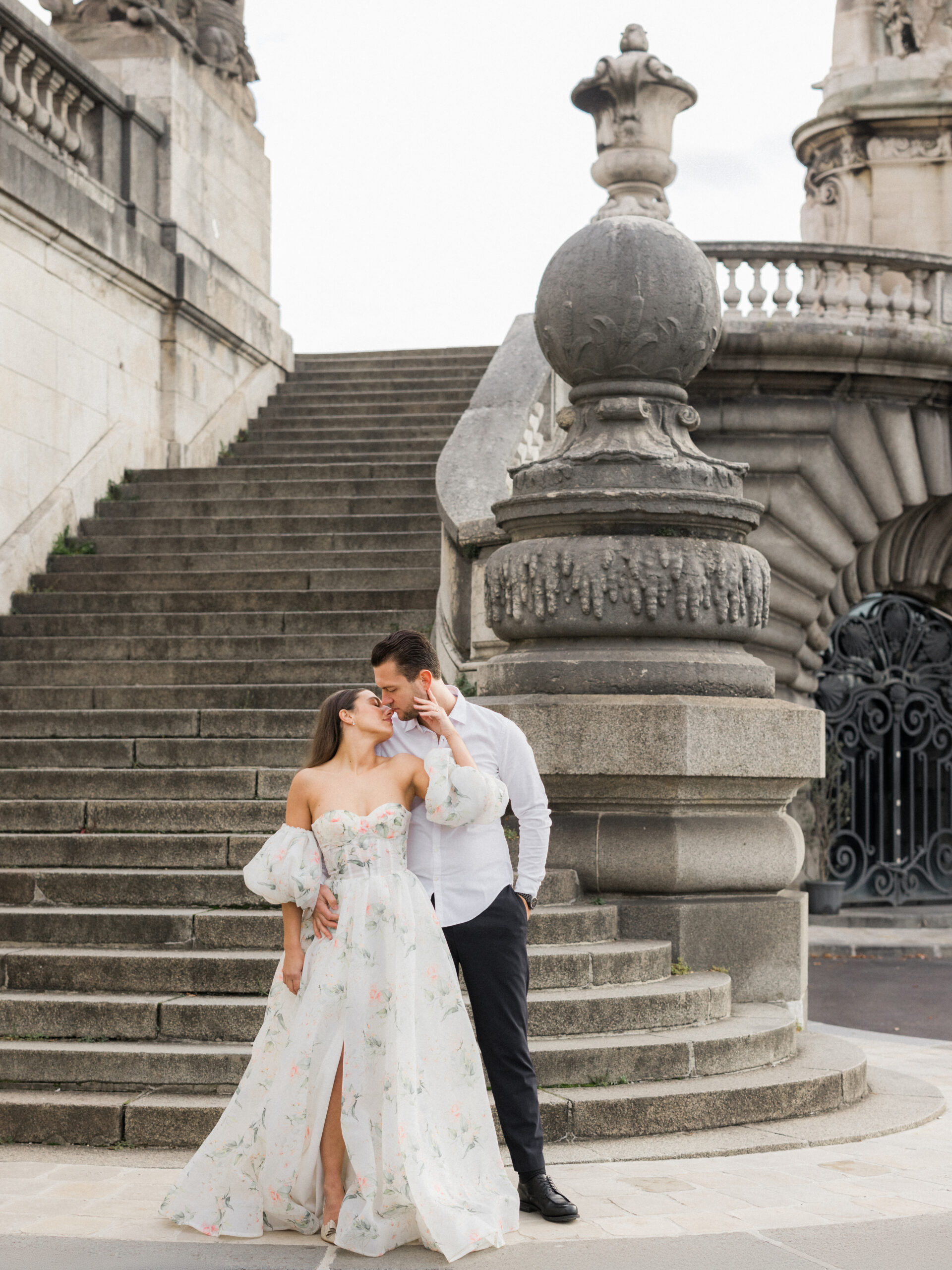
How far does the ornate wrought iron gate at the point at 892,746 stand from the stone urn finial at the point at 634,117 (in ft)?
20.0

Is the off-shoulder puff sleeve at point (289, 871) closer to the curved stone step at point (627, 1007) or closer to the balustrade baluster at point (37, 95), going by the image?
the curved stone step at point (627, 1007)

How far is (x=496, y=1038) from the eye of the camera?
4621mm

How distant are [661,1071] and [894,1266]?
5.66 ft

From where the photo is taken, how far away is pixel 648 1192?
16.1 ft

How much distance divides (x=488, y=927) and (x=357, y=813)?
504 mm

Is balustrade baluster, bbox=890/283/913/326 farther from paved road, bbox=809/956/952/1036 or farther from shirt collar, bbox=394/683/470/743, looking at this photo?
shirt collar, bbox=394/683/470/743

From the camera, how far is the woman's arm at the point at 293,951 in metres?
4.50

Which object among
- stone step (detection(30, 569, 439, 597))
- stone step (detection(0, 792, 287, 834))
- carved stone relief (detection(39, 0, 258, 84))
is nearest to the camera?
stone step (detection(0, 792, 287, 834))

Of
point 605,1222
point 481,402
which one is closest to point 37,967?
point 605,1222

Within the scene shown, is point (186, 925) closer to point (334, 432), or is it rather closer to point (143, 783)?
point (143, 783)

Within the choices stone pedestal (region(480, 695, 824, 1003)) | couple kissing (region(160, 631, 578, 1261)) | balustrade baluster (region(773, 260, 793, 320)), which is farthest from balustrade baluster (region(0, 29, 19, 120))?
couple kissing (region(160, 631, 578, 1261))

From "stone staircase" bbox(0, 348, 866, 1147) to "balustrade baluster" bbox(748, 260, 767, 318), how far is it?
3.45 meters

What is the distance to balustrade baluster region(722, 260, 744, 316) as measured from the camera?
14.8 m

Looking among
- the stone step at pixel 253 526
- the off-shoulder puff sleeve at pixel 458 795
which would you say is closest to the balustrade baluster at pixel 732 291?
the stone step at pixel 253 526
